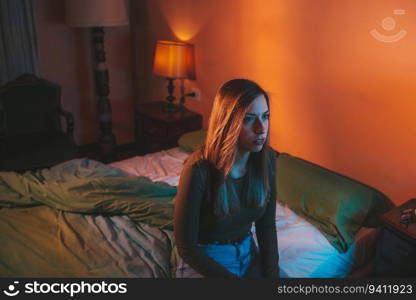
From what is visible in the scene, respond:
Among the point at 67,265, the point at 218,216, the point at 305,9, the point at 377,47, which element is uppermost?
the point at 305,9

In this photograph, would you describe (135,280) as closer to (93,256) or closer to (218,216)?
(93,256)

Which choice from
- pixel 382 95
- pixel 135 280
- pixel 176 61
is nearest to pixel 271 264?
pixel 135 280

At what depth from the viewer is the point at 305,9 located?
7.15 ft

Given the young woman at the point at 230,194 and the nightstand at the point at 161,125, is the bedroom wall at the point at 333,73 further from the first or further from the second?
the young woman at the point at 230,194

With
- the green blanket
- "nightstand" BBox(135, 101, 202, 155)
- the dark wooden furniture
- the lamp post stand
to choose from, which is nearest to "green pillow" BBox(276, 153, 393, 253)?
the green blanket

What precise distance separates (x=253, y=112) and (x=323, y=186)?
90 cm

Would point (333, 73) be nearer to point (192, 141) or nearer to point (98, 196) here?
point (192, 141)

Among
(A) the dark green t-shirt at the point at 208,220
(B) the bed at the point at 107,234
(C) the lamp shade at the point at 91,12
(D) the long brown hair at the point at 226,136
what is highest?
(C) the lamp shade at the point at 91,12

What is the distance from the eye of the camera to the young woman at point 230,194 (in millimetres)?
1181

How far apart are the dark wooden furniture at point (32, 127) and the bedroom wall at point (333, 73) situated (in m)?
1.34

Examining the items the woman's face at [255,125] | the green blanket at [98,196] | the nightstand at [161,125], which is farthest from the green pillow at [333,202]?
the nightstand at [161,125]

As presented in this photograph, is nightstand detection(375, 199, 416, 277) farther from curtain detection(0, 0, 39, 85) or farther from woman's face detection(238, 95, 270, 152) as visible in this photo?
curtain detection(0, 0, 39, 85)

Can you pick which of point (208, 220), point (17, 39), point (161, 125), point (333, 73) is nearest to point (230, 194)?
point (208, 220)

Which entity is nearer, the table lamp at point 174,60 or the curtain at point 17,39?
the table lamp at point 174,60
